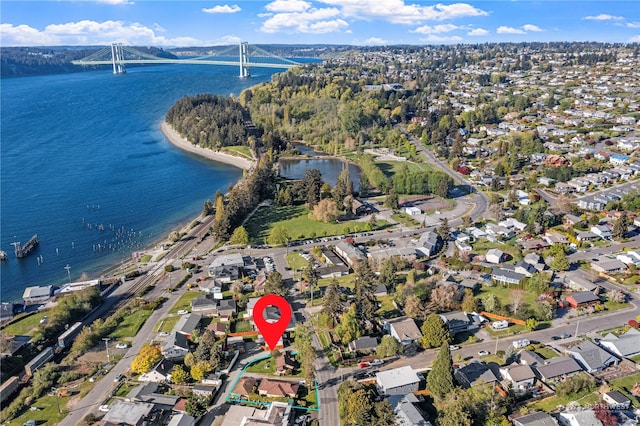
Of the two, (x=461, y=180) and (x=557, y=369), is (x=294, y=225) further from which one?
(x=557, y=369)

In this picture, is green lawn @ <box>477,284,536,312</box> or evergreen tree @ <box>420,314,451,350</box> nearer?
evergreen tree @ <box>420,314,451,350</box>

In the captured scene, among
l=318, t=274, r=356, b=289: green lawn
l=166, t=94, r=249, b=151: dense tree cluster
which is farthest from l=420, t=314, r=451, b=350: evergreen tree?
l=166, t=94, r=249, b=151: dense tree cluster

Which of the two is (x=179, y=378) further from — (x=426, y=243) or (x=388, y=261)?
(x=426, y=243)

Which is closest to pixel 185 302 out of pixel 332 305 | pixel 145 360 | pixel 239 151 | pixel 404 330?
pixel 145 360

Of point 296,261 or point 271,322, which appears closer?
point 271,322

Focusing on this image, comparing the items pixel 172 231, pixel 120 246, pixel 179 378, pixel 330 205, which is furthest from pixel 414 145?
pixel 179 378

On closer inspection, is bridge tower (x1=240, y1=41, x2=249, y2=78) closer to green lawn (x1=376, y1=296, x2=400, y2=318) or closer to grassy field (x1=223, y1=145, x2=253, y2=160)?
grassy field (x1=223, y1=145, x2=253, y2=160)

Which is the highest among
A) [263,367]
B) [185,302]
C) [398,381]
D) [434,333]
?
[434,333]

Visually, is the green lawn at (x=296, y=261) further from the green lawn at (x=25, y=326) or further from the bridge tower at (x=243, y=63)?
the bridge tower at (x=243, y=63)
